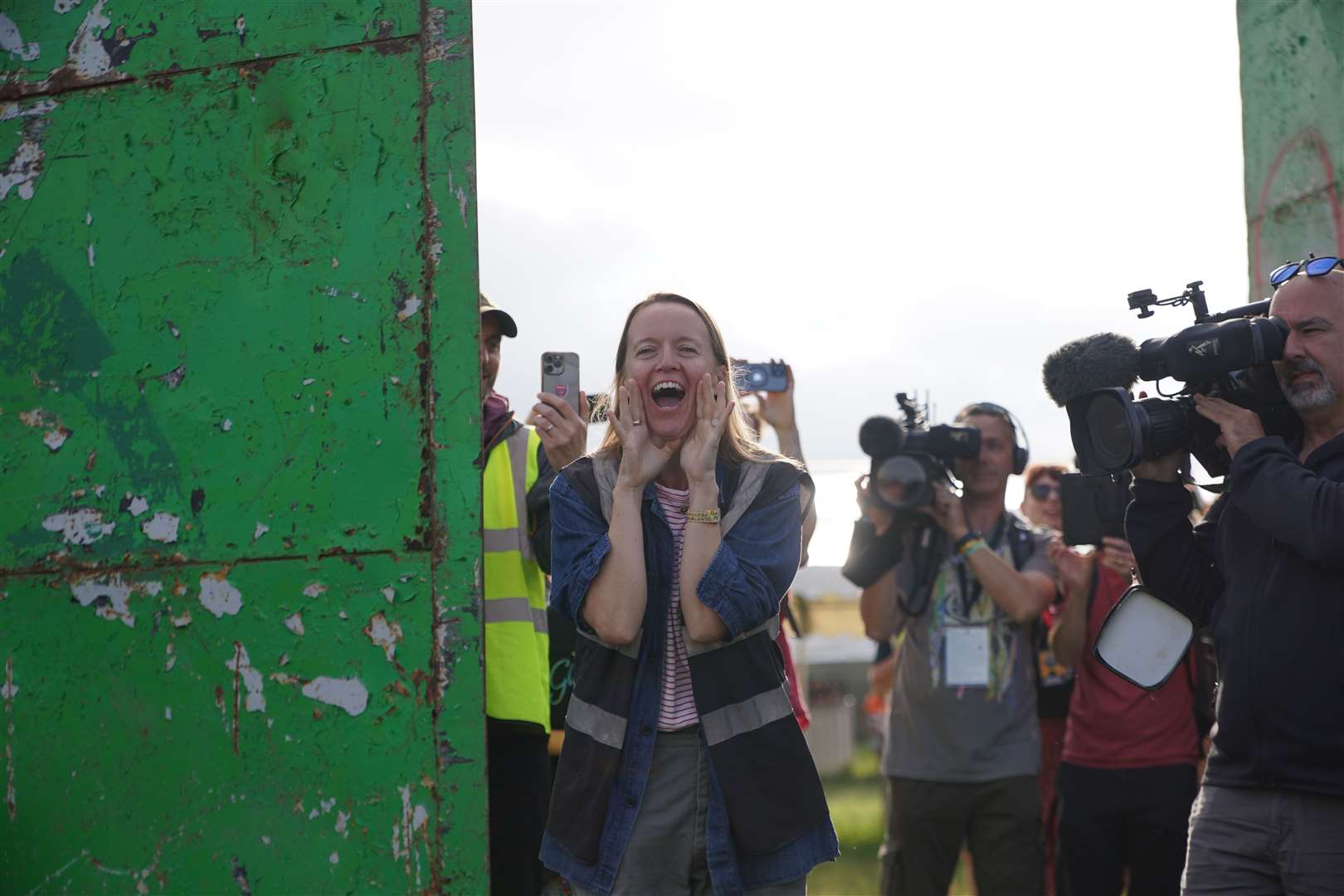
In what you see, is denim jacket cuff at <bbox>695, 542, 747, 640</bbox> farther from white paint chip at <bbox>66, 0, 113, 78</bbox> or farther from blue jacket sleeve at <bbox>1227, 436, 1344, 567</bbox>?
white paint chip at <bbox>66, 0, 113, 78</bbox>

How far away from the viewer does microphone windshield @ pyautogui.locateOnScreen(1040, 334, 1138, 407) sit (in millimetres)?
3312

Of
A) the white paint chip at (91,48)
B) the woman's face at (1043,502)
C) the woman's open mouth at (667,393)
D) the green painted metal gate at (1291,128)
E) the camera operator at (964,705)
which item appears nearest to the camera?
the woman's open mouth at (667,393)

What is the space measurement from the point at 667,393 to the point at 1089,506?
209 cm

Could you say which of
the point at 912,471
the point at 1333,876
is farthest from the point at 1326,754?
the point at 912,471

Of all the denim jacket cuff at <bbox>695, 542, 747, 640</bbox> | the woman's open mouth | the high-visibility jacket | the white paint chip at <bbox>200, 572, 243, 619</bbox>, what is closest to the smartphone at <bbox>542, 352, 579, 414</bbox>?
the high-visibility jacket

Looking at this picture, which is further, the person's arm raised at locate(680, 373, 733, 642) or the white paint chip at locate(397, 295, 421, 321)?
the white paint chip at locate(397, 295, 421, 321)

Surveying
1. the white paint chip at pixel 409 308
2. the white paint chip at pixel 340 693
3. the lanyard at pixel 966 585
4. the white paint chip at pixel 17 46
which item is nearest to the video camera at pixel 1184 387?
the lanyard at pixel 966 585

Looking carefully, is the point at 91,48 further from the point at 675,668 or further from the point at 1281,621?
the point at 1281,621

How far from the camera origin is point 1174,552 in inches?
125

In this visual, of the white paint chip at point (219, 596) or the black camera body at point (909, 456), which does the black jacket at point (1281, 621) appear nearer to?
the black camera body at point (909, 456)

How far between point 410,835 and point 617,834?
626 mm

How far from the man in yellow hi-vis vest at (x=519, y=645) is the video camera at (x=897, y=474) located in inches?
63.0

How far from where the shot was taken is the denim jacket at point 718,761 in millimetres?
2504

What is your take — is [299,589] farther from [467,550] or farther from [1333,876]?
[1333,876]
